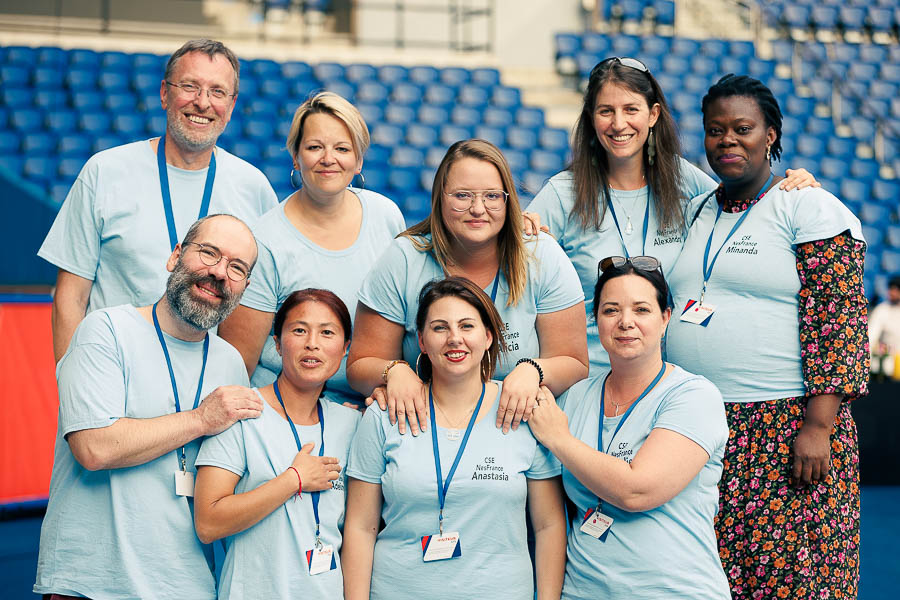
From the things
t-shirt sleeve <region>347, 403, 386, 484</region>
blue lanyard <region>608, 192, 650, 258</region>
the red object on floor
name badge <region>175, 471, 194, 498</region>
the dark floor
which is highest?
blue lanyard <region>608, 192, 650, 258</region>

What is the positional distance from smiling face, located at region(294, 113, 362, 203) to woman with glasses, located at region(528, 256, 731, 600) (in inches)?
31.7

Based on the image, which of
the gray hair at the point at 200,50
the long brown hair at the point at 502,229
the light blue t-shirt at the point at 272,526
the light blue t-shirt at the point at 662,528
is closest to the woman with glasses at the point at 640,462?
the light blue t-shirt at the point at 662,528

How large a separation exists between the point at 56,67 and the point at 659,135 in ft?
27.1

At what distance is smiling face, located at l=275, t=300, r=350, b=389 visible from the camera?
2131mm

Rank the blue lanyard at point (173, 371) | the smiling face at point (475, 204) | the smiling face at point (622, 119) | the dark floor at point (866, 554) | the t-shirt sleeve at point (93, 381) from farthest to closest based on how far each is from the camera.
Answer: the dark floor at point (866, 554), the smiling face at point (622, 119), the smiling face at point (475, 204), the blue lanyard at point (173, 371), the t-shirt sleeve at point (93, 381)

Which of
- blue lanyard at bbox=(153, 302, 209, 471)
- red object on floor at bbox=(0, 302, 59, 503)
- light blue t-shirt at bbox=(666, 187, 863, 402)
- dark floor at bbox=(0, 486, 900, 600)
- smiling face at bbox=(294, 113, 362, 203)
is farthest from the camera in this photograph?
red object on floor at bbox=(0, 302, 59, 503)

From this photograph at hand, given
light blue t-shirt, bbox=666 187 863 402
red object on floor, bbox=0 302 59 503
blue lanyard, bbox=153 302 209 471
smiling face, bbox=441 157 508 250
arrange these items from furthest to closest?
red object on floor, bbox=0 302 59 503, light blue t-shirt, bbox=666 187 863 402, smiling face, bbox=441 157 508 250, blue lanyard, bbox=153 302 209 471

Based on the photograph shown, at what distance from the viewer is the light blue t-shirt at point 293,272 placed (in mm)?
2414

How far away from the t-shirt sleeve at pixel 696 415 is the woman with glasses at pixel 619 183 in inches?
20.0

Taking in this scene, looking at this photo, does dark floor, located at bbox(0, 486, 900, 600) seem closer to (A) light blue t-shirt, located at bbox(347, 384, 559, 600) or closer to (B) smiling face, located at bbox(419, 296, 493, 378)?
(A) light blue t-shirt, located at bbox(347, 384, 559, 600)

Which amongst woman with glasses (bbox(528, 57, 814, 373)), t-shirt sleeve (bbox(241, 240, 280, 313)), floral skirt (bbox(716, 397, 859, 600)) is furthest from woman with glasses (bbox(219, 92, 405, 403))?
floral skirt (bbox(716, 397, 859, 600))

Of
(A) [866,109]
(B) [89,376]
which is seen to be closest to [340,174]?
(B) [89,376]

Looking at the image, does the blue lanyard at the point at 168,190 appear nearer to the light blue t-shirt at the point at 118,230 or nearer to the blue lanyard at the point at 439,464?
the light blue t-shirt at the point at 118,230

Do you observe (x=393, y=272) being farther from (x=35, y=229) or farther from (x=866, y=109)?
(x=866, y=109)
